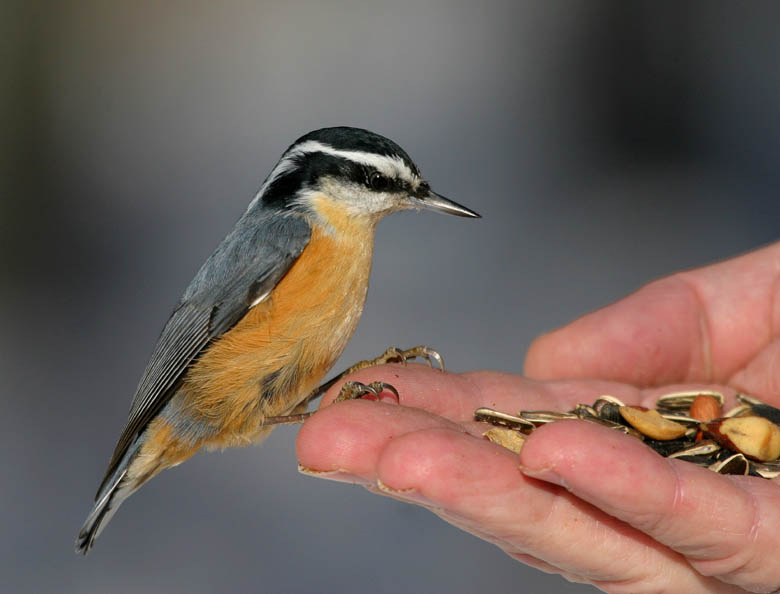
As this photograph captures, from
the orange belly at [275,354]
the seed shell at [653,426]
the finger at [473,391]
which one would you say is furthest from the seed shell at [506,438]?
the orange belly at [275,354]

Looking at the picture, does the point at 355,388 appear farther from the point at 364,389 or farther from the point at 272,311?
the point at 272,311

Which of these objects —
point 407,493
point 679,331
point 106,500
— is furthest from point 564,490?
point 106,500

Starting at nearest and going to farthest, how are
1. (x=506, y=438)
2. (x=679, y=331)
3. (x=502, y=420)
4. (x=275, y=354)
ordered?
(x=506, y=438) → (x=502, y=420) → (x=275, y=354) → (x=679, y=331)

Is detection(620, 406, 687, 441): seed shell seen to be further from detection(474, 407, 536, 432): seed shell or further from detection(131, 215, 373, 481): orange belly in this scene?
detection(131, 215, 373, 481): orange belly

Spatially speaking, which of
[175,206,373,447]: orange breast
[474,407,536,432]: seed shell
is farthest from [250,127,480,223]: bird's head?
[474,407,536,432]: seed shell

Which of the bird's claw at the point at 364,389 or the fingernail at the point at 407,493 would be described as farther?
the bird's claw at the point at 364,389

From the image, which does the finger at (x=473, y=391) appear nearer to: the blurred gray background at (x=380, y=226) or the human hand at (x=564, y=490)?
the human hand at (x=564, y=490)

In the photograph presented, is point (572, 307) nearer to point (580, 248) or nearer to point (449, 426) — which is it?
point (580, 248)
